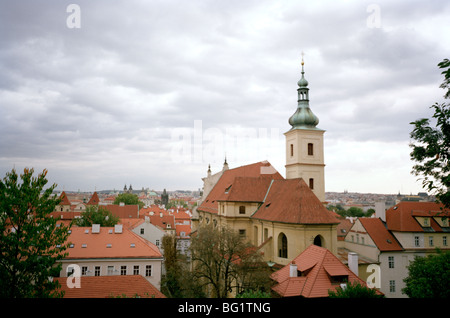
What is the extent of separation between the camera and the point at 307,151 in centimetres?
4062

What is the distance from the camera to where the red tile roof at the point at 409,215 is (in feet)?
116

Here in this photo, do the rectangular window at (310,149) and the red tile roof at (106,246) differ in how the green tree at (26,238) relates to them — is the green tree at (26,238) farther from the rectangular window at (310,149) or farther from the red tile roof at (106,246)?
the rectangular window at (310,149)

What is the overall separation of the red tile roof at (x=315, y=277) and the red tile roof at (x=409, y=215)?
63.3ft

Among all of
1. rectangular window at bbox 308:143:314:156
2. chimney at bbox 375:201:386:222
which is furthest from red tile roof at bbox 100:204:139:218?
chimney at bbox 375:201:386:222

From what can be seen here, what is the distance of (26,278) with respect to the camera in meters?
13.3

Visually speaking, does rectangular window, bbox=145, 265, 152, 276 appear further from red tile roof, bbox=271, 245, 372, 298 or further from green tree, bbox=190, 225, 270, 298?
red tile roof, bbox=271, 245, 372, 298

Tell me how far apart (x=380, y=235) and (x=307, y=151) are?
523 inches

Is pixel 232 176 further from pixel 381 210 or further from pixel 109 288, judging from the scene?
pixel 109 288

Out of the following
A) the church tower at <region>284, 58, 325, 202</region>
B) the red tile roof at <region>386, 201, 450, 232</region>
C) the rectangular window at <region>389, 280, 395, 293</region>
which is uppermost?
the church tower at <region>284, 58, 325, 202</region>

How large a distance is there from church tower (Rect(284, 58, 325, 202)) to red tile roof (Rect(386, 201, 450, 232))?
27.6 feet

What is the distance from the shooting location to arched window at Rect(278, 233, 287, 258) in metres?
30.0
